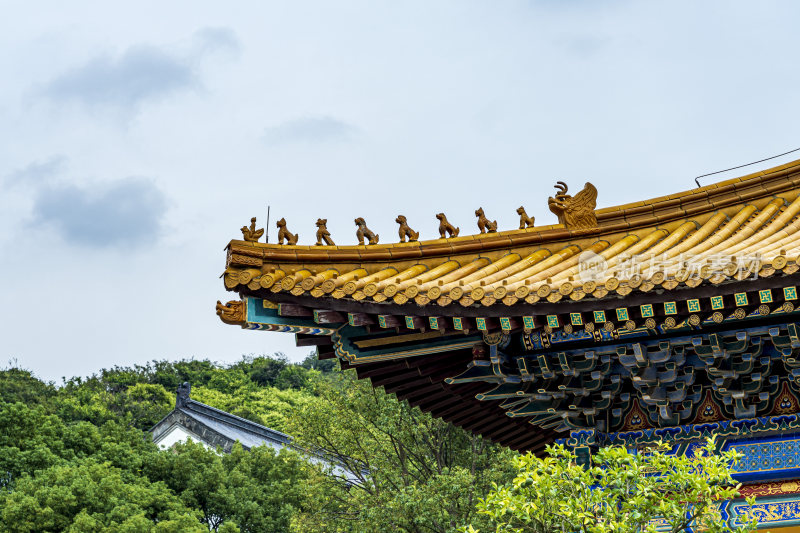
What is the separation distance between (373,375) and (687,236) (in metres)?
2.45

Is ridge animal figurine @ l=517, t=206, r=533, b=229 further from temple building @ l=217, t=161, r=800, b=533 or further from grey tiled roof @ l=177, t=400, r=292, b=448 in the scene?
grey tiled roof @ l=177, t=400, r=292, b=448

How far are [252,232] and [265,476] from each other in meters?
16.4

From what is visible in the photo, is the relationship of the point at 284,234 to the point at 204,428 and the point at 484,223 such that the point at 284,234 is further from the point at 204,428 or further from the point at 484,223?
the point at 204,428

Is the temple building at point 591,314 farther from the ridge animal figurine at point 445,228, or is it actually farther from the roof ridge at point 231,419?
the roof ridge at point 231,419

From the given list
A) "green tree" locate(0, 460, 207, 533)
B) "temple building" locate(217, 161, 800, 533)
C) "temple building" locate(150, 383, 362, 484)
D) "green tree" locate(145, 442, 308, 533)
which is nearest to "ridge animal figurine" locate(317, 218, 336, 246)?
"temple building" locate(217, 161, 800, 533)

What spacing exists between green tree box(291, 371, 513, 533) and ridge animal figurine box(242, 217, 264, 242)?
924 centimetres

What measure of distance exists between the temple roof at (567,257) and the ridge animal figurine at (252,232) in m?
0.07

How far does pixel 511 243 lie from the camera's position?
698 cm

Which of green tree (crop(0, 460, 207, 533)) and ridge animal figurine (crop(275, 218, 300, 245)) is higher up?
ridge animal figurine (crop(275, 218, 300, 245))

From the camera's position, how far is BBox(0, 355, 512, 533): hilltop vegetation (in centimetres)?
1527

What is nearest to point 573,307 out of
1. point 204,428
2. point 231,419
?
point 204,428

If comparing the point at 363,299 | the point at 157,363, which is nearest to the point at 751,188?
the point at 363,299

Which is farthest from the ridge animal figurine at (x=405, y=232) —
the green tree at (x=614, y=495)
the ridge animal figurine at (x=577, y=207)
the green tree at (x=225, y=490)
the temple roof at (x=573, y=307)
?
the green tree at (x=225, y=490)

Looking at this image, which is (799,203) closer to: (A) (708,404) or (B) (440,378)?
(A) (708,404)
